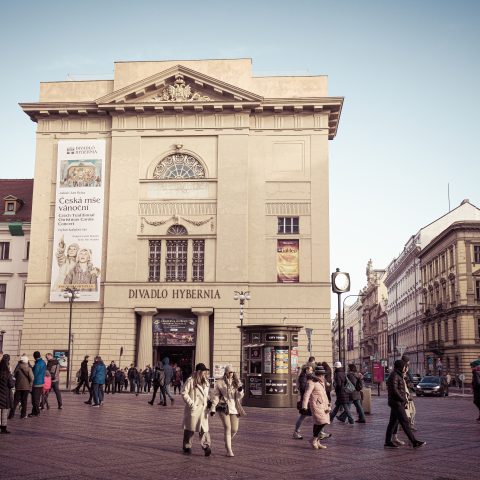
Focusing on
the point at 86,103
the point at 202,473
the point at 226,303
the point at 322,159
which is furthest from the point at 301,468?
the point at 86,103

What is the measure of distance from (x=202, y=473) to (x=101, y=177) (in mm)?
38684

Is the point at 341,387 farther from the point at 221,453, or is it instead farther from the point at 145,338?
the point at 145,338

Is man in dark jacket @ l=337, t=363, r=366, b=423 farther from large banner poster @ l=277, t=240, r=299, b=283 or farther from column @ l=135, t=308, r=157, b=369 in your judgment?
column @ l=135, t=308, r=157, b=369

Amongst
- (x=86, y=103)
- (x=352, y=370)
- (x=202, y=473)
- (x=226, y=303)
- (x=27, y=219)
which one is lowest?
(x=202, y=473)

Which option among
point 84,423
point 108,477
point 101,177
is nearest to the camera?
point 108,477

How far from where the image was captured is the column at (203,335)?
4441cm

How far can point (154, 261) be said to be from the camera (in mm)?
46469

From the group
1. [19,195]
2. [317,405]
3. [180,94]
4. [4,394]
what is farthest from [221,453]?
[19,195]

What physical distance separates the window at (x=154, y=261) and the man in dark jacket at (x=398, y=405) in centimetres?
3263

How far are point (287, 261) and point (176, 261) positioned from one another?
24.8 feet

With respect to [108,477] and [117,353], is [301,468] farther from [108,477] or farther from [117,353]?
[117,353]

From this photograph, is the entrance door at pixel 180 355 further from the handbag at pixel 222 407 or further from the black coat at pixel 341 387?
the handbag at pixel 222 407

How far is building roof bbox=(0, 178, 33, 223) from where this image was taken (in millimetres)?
54500

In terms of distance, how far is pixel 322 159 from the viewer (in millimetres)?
47094
